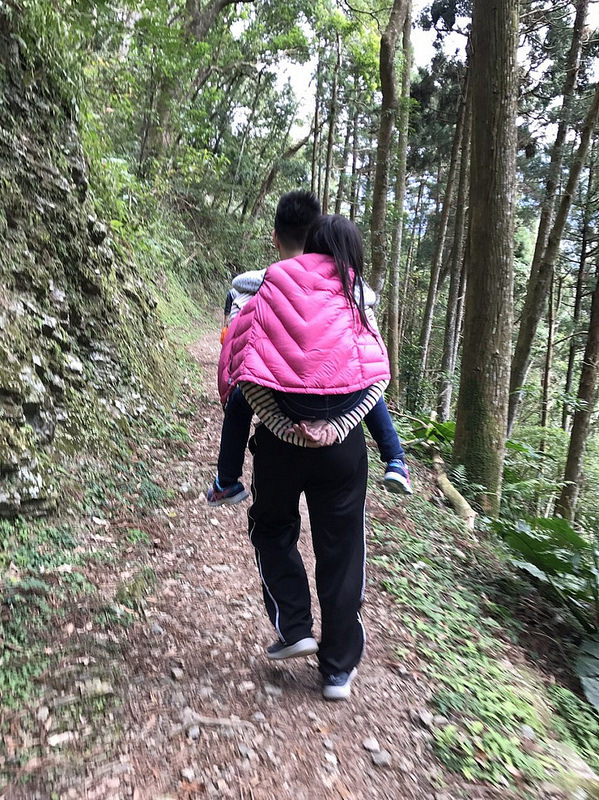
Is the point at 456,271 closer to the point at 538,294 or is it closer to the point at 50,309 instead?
the point at 538,294

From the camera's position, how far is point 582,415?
895 cm

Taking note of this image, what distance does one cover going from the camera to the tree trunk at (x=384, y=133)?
9.52 metres

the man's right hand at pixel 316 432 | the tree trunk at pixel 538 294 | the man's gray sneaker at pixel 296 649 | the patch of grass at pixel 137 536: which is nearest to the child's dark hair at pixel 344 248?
the man's right hand at pixel 316 432

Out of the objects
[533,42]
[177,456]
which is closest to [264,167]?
[533,42]

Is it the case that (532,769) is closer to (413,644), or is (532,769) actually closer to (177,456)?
(413,644)

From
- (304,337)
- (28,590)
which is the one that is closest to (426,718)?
(304,337)

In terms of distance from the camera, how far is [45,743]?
1865 mm

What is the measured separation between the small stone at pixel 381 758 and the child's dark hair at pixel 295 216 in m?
2.24

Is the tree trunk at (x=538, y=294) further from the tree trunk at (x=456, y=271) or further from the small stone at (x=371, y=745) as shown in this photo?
the small stone at (x=371, y=745)

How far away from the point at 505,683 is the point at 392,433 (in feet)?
5.43

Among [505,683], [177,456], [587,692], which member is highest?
[177,456]

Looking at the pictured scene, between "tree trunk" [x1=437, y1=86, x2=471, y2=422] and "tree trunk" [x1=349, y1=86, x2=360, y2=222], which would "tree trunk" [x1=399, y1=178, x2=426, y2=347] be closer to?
"tree trunk" [x1=349, y1=86, x2=360, y2=222]

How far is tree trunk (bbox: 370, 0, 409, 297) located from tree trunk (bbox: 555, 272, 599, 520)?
3676 mm

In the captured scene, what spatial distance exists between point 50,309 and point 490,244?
4276 mm
